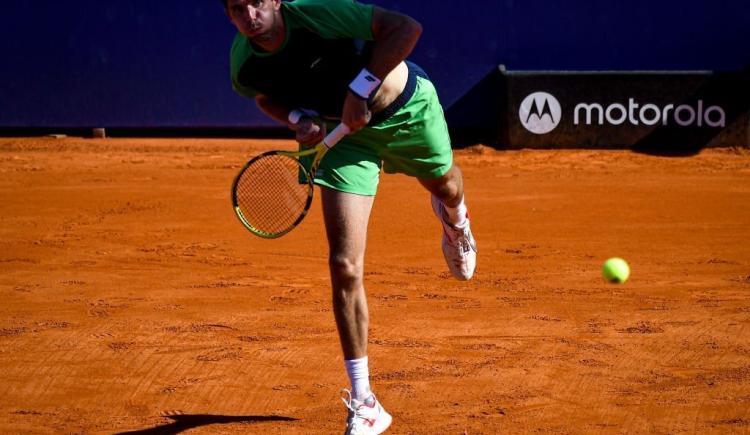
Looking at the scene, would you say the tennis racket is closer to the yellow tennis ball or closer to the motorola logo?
the yellow tennis ball

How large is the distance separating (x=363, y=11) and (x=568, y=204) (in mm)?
5527

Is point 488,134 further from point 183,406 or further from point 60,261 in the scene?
point 183,406

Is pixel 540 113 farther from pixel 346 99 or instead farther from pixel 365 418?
pixel 365 418

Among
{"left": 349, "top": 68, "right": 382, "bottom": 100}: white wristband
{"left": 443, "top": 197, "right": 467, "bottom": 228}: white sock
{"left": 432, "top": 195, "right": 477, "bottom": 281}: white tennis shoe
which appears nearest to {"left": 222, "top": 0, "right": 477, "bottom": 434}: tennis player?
{"left": 349, "top": 68, "right": 382, "bottom": 100}: white wristband

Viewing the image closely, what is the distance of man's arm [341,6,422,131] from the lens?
12.1 ft

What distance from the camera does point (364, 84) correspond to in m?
3.69

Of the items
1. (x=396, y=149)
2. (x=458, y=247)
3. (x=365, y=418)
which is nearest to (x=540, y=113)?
(x=458, y=247)

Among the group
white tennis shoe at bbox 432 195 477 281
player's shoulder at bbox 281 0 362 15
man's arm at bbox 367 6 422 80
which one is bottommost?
white tennis shoe at bbox 432 195 477 281

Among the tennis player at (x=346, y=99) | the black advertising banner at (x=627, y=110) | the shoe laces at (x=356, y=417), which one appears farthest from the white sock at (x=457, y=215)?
the black advertising banner at (x=627, y=110)

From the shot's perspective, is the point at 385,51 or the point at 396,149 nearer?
the point at 385,51

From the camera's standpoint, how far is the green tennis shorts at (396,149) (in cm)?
390

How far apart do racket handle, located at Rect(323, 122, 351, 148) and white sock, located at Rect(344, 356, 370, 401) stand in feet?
2.75

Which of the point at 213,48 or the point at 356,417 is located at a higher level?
the point at 356,417

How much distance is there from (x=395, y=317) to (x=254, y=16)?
2259 mm
